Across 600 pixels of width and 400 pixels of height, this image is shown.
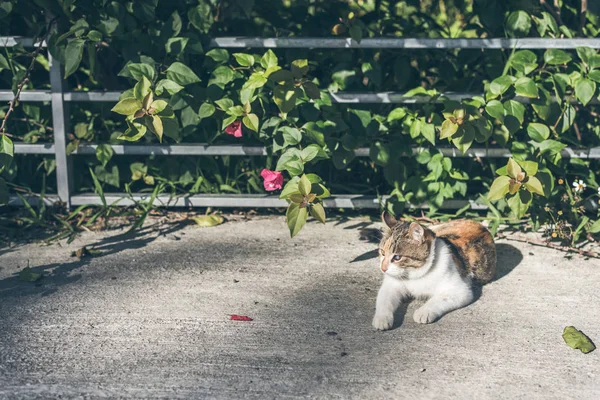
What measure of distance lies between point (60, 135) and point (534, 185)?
279 centimetres

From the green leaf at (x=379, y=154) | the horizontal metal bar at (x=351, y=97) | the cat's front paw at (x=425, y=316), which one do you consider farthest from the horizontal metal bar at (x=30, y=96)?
the cat's front paw at (x=425, y=316)

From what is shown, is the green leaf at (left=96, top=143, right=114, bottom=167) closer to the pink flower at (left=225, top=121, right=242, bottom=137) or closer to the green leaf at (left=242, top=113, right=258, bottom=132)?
the pink flower at (left=225, top=121, right=242, bottom=137)

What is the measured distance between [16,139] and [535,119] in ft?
10.9

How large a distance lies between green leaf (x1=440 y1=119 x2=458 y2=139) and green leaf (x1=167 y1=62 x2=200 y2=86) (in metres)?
1.40

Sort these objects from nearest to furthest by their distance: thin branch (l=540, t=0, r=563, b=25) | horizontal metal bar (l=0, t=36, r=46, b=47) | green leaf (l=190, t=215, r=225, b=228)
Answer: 1. horizontal metal bar (l=0, t=36, r=46, b=47)
2. thin branch (l=540, t=0, r=563, b=25)
3. green leaf (l=190, t=215, r=225, b=228)

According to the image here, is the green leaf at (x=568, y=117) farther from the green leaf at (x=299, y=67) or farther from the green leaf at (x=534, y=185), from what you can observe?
the green leaf at (x=299, y=67)

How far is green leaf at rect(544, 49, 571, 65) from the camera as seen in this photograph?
4.28 metres

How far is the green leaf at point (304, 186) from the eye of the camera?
400 cm

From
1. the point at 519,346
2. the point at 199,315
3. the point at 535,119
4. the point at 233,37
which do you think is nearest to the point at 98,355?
the point at 199,315

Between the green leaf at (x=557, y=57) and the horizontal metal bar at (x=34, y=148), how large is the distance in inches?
117

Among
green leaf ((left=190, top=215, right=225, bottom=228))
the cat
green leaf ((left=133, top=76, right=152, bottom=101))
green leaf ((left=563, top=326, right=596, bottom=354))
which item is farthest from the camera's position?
green leaf ((left=190, top=215, right=225, bottom=228))

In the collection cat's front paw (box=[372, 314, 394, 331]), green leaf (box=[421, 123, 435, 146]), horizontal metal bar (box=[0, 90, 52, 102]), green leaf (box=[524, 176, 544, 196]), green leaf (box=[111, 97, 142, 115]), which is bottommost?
cat's front paw (box=[372, 314, 394, 331])

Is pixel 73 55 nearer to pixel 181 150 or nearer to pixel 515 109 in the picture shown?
pixel 181 150

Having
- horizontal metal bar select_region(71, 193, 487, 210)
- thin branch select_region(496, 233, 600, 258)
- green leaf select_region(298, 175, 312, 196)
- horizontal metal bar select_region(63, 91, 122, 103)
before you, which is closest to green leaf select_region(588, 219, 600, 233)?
thin branch select_region(496, 233, 600, 258)
